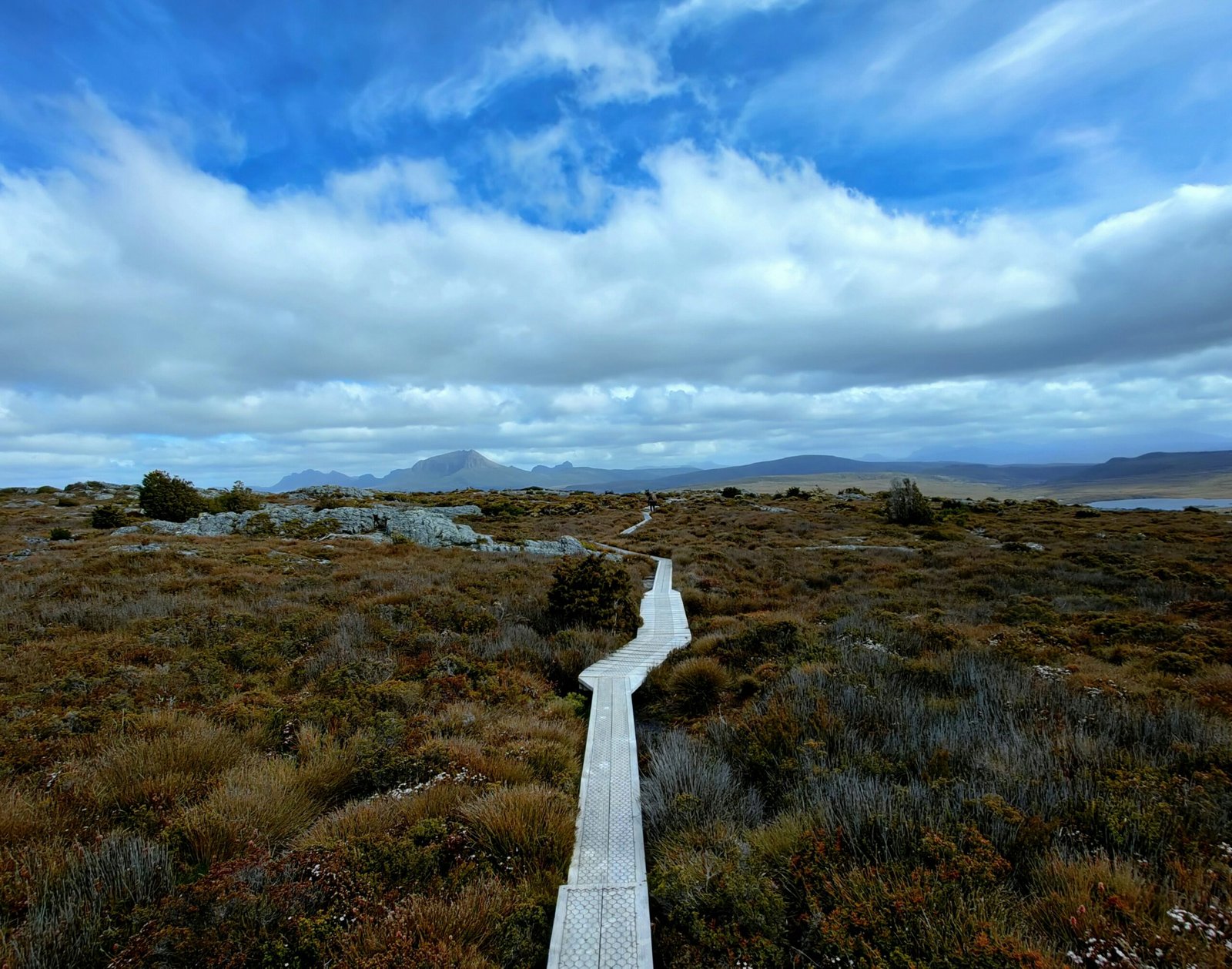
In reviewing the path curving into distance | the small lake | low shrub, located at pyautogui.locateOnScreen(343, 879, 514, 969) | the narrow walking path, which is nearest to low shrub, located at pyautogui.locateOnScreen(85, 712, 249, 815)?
low shrub, located at pyautogui.locateOnScreen(343, 879, 514, 969)

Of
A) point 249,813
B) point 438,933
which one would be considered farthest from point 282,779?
point 438,933

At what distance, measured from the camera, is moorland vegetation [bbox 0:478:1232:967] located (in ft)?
11.3

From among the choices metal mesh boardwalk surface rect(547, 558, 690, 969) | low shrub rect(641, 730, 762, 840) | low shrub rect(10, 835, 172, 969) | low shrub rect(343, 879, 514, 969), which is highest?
low shrub rect(10, 835, 172, 969)

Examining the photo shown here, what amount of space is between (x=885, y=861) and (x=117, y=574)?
763 inches

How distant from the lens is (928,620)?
454 inches

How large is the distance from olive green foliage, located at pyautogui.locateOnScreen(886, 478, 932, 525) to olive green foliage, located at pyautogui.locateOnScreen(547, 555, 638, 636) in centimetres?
3238

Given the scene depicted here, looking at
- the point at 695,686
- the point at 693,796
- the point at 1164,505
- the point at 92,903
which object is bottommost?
Answer: the point at 1164,505

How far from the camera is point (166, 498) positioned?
33.3 metres

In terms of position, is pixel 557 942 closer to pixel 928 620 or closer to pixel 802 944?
pixel 802 944

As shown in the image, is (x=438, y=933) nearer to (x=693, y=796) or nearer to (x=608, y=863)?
(x=608, y=863)

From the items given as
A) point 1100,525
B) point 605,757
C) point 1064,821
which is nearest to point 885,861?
point 1064,821

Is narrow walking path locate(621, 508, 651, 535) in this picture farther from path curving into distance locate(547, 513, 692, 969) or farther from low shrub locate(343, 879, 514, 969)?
low shrub locate(343, 879, 514, 969)

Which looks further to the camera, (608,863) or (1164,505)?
(1164,505)

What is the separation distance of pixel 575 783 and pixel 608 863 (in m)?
1.32
